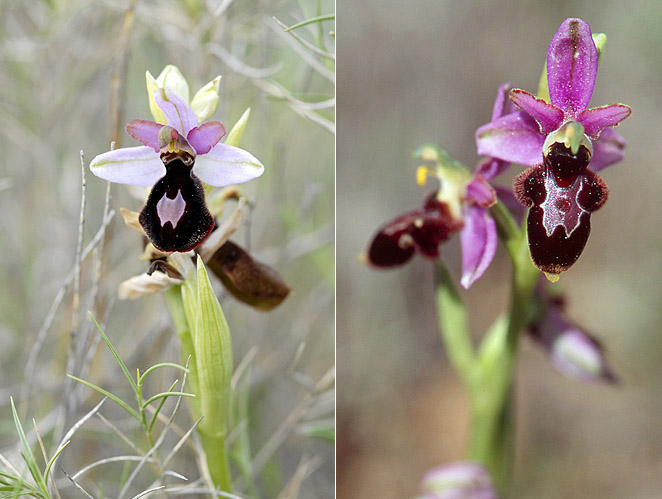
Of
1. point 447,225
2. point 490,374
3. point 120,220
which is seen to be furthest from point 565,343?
point 120,220

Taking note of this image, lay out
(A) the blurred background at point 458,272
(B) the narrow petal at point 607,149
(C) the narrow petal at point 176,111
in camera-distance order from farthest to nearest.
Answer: (A) the blurred background at point 458,272 → (B) the narrow petal at point 607,149 → (C) the narrow petal at point 176,111

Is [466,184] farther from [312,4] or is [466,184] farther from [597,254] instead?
[597,254]

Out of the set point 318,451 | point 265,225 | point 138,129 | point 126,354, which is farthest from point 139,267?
point 138,129

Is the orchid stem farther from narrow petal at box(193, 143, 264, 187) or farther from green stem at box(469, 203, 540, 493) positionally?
narrow petal at box(193, 143, 264, 187)

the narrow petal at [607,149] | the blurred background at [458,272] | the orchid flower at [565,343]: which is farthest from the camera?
the blurred background at [458,272]

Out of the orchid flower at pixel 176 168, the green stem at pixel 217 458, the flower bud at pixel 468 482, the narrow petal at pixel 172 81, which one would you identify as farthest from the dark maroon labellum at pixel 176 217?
the flower bud at pixel 468 482

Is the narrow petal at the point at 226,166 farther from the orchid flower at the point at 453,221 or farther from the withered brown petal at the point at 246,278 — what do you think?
the orchid flower at the point at 453,221
